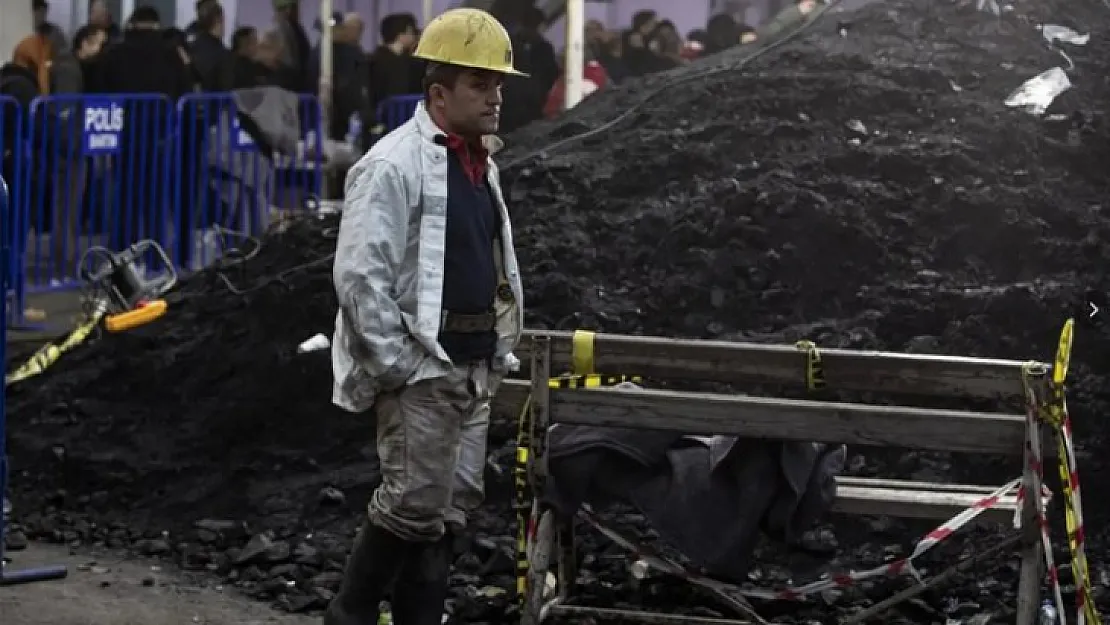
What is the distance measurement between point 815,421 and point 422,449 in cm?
125

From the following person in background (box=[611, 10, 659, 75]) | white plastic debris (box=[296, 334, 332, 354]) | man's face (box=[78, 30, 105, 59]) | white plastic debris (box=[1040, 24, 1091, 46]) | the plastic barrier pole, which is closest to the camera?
the plastic barrier pole

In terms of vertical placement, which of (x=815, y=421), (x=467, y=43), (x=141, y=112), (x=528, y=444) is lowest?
(x=528, y=444)

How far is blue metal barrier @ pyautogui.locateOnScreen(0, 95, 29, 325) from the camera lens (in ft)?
41.1

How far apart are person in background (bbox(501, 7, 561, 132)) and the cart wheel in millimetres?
8494

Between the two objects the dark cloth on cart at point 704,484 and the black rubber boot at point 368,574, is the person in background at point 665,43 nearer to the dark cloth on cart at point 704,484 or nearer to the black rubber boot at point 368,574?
the dark cloth on cart at point 704,484

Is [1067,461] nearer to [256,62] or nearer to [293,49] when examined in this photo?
[256,62]

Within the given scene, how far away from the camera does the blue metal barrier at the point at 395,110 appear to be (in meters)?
16.3

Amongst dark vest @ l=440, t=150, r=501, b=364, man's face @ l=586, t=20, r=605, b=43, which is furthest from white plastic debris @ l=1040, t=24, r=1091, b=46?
man's face @ l=586, t=20, r=605, b=43

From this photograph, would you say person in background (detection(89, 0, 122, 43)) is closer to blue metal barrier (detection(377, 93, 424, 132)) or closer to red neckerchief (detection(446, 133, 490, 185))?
blue metal barrier (detection(377, 93, 424, 132))

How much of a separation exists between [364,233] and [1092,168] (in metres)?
6.03

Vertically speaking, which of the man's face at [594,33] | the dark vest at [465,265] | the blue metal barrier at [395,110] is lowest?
the dark vest at [465,265]

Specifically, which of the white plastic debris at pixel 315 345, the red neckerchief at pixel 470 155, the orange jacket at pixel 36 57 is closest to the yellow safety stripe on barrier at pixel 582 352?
the red neckerchief at pixel 470 155

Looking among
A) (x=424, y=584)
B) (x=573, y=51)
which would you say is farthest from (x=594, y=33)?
(x=424, y=584)

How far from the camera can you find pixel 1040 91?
1140cm
